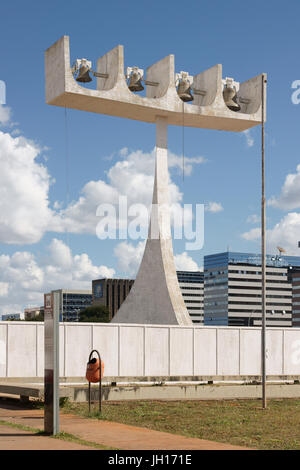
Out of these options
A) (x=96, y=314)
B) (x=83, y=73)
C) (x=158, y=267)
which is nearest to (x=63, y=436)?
(x=158, y=267)

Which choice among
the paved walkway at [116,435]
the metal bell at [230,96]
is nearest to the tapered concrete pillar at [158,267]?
the metal bell at [230,96]

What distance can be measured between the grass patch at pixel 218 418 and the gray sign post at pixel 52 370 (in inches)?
103

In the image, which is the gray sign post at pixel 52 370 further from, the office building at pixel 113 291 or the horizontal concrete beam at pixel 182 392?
the office building at pixel 113 291

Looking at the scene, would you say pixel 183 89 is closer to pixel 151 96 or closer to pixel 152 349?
pixel 151 96

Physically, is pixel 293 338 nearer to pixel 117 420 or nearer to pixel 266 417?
pixel 266 417

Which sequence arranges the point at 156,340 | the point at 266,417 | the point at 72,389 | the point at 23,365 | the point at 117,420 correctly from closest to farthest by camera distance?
1. the point at 117,420
2. the point at 266,417
3. the point at 72,389
4. the point at 23,365
5. the point at 156,340

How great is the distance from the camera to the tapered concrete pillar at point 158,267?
119 feet

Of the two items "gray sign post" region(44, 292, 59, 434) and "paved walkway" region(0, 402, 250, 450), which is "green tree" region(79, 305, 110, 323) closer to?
"paved walkway" region(0, 402, 250, 450)

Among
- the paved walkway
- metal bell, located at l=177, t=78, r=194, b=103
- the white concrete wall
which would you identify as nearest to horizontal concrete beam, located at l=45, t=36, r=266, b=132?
metal bell, located at l=177, t=78, r=194, b=103

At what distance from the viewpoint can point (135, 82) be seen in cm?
3728

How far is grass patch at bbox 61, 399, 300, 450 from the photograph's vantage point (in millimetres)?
14220

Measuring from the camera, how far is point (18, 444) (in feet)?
40.0

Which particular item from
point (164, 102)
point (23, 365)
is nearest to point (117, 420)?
point (23, 365)
